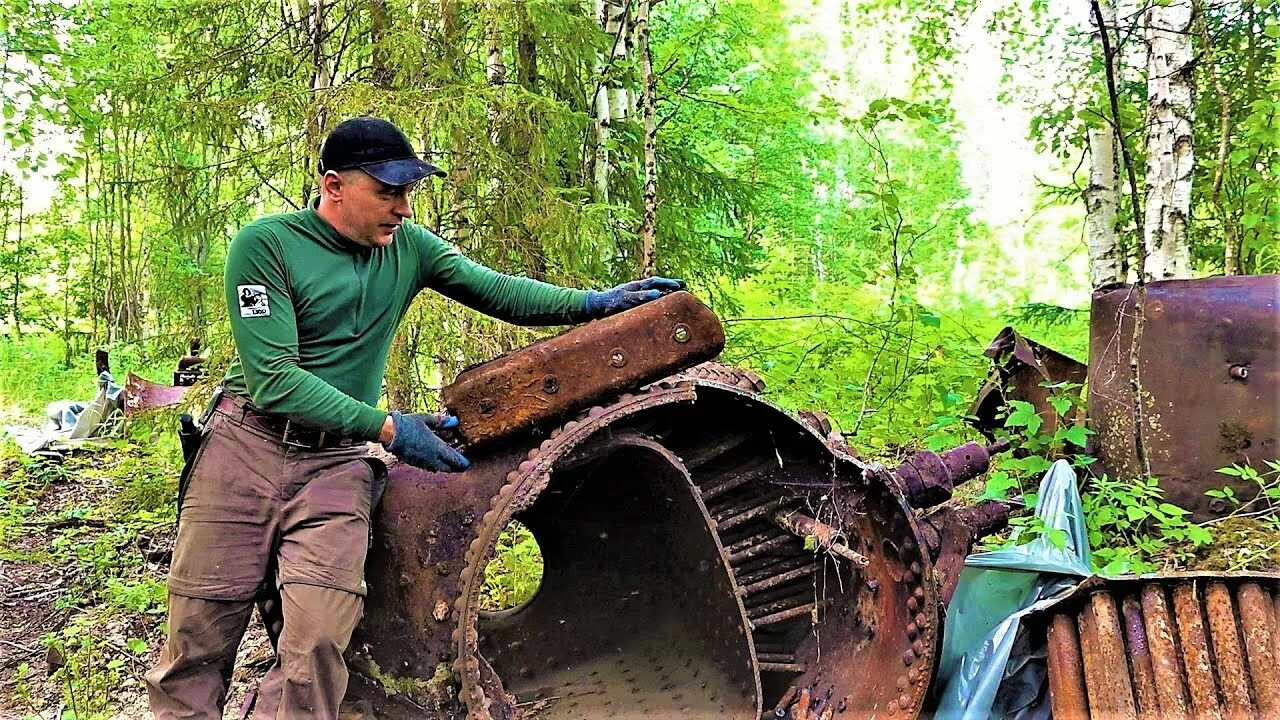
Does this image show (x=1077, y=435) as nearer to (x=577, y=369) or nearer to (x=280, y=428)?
(x=577, y=369)

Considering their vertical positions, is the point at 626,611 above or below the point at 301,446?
below

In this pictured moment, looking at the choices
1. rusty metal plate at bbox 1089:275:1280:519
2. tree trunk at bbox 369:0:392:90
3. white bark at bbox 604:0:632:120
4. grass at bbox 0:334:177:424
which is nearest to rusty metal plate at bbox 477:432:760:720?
rusty metal plate at bbox 1089:275:1280:519

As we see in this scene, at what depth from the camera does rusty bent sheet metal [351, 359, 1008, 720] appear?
2334mm

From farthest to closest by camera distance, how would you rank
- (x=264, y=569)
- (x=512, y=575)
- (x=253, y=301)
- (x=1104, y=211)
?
(x=1104, y=211) → (x=512, y=575) → (x=264, y=569) → (x=253, y=301)

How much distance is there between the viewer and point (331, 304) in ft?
7.62

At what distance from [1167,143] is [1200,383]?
1374 mm

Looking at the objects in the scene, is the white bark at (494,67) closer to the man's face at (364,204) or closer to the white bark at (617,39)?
the white bark at (617,39)

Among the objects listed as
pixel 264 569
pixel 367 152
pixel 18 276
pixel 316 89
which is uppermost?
pixel 18 276

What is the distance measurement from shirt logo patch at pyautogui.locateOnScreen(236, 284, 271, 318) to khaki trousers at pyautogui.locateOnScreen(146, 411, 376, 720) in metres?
0.36

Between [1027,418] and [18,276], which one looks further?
[18,276]

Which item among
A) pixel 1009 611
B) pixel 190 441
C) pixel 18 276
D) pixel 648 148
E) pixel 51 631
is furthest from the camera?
pixel 18 276

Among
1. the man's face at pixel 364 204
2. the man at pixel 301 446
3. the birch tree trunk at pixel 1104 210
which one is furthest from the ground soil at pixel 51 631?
the birch tree trunk at pixel 1104 210

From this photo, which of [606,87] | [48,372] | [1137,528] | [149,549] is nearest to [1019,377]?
[1137,528]

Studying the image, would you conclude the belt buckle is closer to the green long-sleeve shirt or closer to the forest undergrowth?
the green long-sleeve shirt
